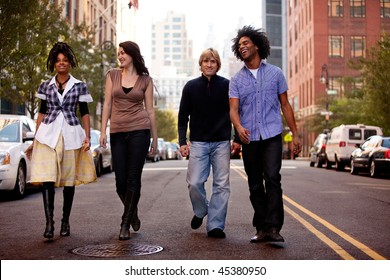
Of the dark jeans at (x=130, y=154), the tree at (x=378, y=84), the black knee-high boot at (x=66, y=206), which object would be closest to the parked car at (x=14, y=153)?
the black knee-high boot at (x=66, y=206)

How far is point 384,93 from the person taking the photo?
22906mm

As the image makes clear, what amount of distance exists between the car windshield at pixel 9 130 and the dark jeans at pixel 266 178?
6.93 meters

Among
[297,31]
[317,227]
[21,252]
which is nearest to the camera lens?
[21,252]

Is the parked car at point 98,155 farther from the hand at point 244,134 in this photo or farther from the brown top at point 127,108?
the hand at point 244,134

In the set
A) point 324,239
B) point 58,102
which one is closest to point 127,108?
point 58,102

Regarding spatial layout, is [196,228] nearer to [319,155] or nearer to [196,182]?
[196,182]

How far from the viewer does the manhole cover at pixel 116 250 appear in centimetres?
549

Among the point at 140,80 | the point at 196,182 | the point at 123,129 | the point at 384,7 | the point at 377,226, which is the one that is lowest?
the point at 377,226

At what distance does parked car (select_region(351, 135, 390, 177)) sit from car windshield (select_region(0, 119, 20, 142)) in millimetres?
10994

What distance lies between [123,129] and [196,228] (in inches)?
54.8

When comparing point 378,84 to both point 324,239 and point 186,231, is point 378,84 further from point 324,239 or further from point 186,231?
point 324,239
